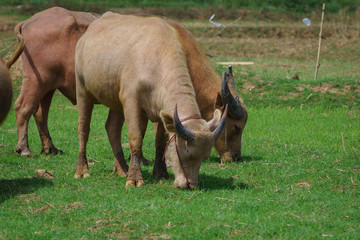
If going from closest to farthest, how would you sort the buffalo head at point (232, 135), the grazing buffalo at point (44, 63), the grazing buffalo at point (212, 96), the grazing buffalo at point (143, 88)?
the grazing buffalo at point (143, 88) → the grazing buffalo at point (212, 96) → the buffalo head at point (232, 135) → the grazing buffalo at point (44, 63)

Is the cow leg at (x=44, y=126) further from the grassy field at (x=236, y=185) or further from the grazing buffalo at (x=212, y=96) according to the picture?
the grazing buffalo at (x=212, y=96)

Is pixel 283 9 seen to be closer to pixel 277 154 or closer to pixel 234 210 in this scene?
pixel 277 154

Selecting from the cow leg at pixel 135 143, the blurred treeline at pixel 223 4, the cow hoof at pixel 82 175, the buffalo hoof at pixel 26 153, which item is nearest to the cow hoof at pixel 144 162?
the cow hoof at pixel 82 175

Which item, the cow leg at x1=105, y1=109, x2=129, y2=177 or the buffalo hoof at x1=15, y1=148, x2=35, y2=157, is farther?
the buffalo hoof at x1=15, y1=148, x2=35, y2=157

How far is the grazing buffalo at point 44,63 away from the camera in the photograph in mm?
9445

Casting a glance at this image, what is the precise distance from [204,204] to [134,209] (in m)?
0.82

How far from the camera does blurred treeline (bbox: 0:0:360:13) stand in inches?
1132

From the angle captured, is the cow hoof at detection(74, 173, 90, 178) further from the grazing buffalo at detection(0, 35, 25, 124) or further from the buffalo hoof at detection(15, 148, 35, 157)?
the buffalo hoof at detection(15, 148, 35, 157)

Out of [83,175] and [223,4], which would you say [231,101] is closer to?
[83,175]

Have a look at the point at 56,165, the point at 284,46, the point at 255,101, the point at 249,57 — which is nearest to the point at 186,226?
the point at 56,165

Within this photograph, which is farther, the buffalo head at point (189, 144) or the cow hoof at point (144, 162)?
the cow hoof at point (144, 162)

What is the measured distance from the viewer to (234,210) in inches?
236

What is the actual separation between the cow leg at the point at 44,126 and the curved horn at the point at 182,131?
4062 millimetres

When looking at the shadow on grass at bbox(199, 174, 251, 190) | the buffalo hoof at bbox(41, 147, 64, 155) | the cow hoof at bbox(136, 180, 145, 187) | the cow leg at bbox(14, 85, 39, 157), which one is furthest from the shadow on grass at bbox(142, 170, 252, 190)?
the cow leg at bbox(14, 85, 39, 157)
